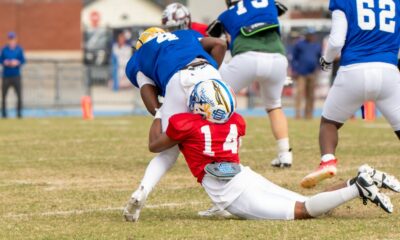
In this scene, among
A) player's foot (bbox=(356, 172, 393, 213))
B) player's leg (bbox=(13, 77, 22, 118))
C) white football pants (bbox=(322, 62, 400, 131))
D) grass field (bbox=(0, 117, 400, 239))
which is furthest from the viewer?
player's leg (bbox=(13, 77, 22, 118))

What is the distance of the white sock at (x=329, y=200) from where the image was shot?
21.7ft

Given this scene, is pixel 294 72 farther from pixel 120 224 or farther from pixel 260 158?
pixel 120 224

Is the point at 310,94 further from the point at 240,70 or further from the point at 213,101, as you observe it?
the point at 213,101

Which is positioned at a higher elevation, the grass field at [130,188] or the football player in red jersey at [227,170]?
the football player in red jersey at [227,170]

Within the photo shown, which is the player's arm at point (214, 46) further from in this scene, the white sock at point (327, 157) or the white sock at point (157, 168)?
the white sock at point (157, 168)

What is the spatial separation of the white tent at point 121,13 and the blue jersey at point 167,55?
33.1 meters

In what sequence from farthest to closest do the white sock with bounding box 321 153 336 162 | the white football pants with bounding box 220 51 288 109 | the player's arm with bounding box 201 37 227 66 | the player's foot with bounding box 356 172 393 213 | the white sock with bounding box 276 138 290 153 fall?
the white sock with bounding box 276 138 290 153, the white football pants with bounding box 220 51 288 109, the player's arm with bounding box 201 37 227 66, the white sock with bounding box 321 153 336 162, the player's foot with bounding box 356 172 393 213

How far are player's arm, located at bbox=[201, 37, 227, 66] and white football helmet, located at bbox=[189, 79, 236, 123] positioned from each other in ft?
4.37

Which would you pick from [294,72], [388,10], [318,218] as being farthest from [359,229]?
[294,72]

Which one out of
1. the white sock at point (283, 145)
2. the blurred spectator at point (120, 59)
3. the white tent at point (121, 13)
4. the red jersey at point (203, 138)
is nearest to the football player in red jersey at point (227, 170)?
the red jersey at point (203, 138)

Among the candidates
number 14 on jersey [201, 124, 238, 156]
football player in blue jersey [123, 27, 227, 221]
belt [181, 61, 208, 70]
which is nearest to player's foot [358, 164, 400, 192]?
number 14 on jersey [201, 124, 238, 156]

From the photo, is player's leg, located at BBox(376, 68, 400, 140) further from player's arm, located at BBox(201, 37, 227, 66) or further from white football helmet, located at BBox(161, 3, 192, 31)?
white football helmet, located at BBox(161, 3, 192, 31)

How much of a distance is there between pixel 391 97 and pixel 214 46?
142cm

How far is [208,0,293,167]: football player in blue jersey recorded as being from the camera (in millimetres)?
10297
